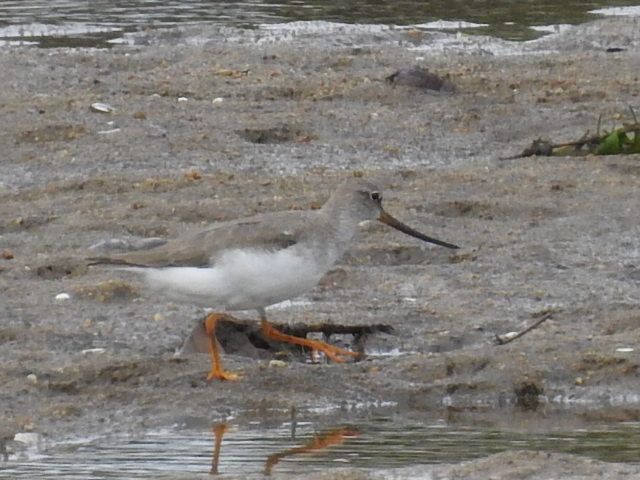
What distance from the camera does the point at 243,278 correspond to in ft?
19.8

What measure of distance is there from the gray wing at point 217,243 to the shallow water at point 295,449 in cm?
65

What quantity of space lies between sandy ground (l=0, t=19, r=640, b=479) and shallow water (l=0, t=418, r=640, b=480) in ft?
0.49

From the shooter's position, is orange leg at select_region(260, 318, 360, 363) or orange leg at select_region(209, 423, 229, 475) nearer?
orange leg at select_region(209, 423, 229, 475)

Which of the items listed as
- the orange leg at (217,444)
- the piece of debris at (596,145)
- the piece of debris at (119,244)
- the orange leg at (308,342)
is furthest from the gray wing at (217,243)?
the piece of debris at (596,145)

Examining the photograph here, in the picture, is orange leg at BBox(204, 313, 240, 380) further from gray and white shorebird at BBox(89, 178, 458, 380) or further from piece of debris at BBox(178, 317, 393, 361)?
piece of debris at BBox(178, 317, 393, 361)

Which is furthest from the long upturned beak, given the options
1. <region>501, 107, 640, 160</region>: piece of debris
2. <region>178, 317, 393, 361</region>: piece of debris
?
<region>501, 107, 640, 160</region>: piece of debris

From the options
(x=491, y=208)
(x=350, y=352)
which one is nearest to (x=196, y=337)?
(x=350, y=352)

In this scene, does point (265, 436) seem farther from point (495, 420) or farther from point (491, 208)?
point (491, 208)

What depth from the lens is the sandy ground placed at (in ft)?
20.1

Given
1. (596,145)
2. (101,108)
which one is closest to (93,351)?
(596,145)

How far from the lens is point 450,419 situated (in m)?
5.91

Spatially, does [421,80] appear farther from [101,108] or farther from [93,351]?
[93,351]

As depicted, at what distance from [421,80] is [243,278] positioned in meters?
5.80

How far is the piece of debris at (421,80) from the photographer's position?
11.6 metres
